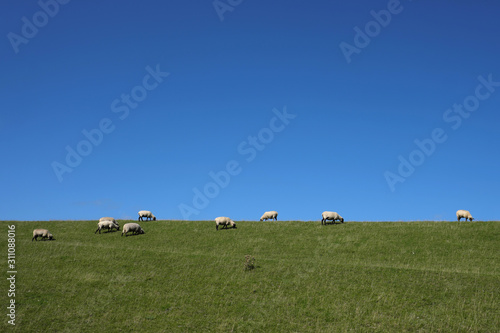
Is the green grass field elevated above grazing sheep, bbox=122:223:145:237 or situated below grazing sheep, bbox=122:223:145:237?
below

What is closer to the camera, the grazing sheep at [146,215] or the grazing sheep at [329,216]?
the grazing sheep at [329,216]

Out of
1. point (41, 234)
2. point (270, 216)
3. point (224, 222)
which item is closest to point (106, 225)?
point (41, 234)

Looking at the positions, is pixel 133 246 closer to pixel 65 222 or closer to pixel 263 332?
pixel 65 222

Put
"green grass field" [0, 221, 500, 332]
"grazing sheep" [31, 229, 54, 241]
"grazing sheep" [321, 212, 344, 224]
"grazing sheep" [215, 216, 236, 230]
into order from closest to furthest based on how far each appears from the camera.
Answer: "green grass field" [0, 221, 500, 332]
"grazing sheep" [31, 229, 54, 241]
"grazing sheep" [215, 216, 236, 230]
"grazing sheep" [321, 212, 344, 224]

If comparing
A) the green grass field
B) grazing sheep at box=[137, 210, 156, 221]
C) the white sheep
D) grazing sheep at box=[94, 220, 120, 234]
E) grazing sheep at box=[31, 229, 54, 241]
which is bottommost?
the green grass field

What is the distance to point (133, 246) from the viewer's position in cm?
3806

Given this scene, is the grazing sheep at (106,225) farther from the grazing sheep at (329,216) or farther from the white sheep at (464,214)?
the white sheep at (464,214)

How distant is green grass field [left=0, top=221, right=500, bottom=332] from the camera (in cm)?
2206

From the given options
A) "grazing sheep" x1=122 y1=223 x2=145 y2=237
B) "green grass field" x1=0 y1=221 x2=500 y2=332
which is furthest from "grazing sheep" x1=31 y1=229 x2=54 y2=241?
"grazing sheep" x1=122 y1=223 x2=145 y2=237

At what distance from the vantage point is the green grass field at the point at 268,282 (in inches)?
869

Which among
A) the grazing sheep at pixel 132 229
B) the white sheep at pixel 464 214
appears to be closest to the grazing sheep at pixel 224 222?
the grazing sheep at pixel 132 229

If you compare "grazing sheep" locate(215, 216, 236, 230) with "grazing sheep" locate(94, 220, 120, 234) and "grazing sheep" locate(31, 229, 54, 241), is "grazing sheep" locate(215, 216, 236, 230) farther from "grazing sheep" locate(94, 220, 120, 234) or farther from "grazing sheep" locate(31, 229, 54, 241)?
"grazing sheep" locate(31, 229, 54, 241)

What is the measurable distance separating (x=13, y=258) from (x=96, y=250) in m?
6.16

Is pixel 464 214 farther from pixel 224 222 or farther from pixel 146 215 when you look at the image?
pixel 146 215
